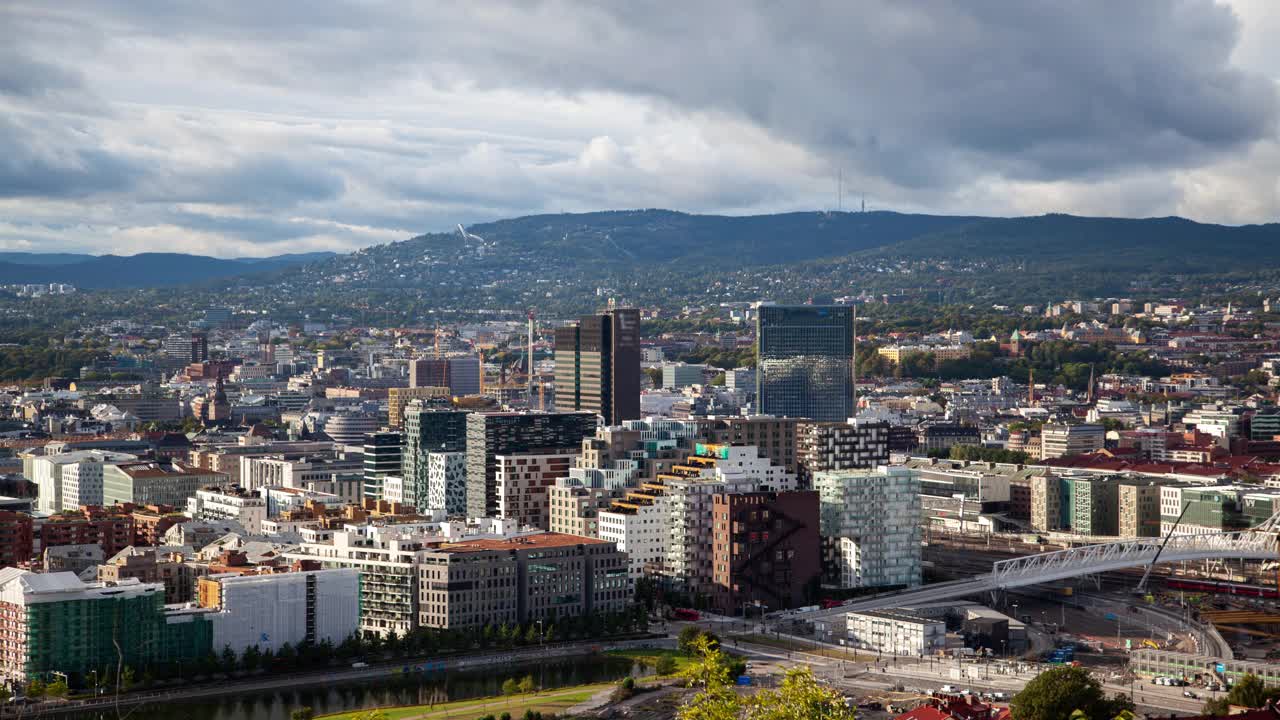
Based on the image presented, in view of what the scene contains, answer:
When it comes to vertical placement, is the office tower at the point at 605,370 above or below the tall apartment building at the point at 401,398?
above

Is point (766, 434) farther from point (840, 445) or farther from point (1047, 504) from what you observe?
point (1047, 504)

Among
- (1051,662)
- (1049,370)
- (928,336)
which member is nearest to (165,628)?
(1051,662)

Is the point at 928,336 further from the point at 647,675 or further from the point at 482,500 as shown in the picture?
the point at 647,675

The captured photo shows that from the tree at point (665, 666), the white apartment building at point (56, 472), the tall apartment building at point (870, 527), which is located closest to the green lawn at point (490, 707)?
the tree at point (665, 666)

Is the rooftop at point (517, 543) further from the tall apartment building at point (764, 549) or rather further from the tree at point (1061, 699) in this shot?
the tree at point (1061, 699)

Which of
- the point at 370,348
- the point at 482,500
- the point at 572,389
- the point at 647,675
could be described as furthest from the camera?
the point at 370,348

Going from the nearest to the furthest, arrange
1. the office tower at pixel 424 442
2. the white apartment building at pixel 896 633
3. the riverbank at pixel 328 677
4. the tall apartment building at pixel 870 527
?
the riverbank at pixel 328 677, the white apartment building at pixel 896 633, the tall apartment building at pixel 870 527, the office tower at pixel 424 442
